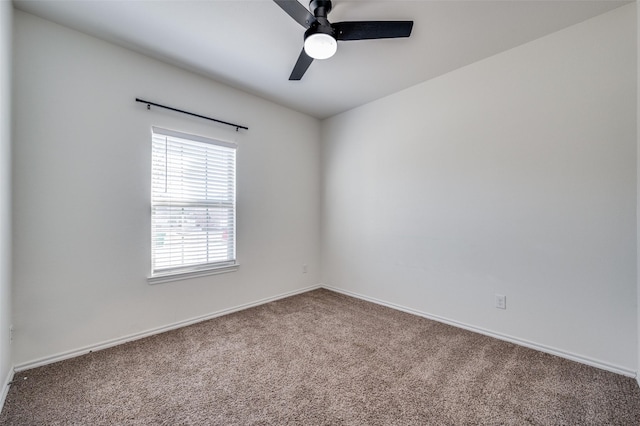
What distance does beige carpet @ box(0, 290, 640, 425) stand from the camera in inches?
59.4

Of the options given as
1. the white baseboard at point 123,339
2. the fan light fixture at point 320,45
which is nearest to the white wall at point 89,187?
the white baseboard at point 123,339

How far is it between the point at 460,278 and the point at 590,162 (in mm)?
1397

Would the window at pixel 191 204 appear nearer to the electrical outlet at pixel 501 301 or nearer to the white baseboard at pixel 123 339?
the white baseboard at pixel 123 339

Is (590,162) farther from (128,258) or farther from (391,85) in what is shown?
(128,258)

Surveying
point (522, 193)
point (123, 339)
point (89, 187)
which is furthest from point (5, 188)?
point (522, 193)

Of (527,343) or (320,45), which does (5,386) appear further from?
(527,343)

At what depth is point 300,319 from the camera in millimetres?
2887

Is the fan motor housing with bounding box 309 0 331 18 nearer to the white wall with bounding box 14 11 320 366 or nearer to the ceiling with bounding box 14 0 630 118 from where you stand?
the ceiling with bounding box 14 0 630 118

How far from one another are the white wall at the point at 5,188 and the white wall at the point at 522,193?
3.20m

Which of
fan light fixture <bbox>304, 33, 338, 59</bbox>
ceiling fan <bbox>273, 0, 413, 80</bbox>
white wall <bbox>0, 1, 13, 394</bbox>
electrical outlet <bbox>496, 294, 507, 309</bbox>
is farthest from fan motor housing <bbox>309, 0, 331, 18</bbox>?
electrical outlet <bbox>496, 294, 507, 309</bbox>

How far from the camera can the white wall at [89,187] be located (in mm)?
1961

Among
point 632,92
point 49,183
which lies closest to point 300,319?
point 49,183

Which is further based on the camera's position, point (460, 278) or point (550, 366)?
point (460, 278)

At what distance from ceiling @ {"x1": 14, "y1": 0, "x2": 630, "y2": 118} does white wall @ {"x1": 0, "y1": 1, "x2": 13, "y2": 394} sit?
367 millimetres
